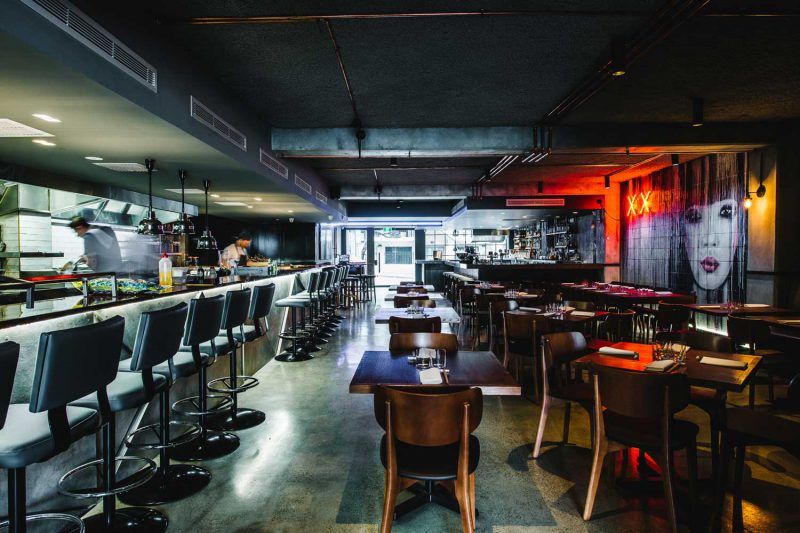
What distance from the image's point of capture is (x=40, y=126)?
144 inches

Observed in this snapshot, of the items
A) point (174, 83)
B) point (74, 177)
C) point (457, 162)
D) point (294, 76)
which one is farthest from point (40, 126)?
point (457, 162)

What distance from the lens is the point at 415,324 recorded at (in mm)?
3938

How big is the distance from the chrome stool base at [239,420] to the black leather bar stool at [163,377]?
0.69 metres

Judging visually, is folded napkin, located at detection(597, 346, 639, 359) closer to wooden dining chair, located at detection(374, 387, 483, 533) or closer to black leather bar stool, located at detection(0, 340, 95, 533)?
wooden dining chair, located at detection(374, 387, 483, 533)

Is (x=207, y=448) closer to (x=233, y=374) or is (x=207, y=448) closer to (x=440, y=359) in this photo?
(x=233, y=374)

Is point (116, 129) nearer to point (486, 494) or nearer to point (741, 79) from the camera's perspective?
point (486, 494)

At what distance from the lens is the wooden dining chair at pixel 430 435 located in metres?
1.86

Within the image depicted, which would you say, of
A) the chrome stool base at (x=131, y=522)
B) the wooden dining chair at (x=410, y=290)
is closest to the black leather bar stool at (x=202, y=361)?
the chrome stool base at (x=131, y=522)

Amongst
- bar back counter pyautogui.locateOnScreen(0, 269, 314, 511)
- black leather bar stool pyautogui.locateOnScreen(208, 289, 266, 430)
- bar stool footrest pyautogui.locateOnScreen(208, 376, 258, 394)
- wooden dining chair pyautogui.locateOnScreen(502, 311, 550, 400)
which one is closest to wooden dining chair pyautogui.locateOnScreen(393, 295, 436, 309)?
wooden dining chair pyautogui.locateOnScreen(502, 311, 550, 400)

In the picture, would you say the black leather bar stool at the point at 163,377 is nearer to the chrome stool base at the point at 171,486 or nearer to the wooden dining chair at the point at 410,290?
the chrome stool base at the point at 171,486

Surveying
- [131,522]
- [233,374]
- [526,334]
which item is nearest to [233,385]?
[233,374]

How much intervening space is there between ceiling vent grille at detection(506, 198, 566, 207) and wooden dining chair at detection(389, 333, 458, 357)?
9232mm

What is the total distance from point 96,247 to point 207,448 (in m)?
4.35

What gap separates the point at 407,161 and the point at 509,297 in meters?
3.52
